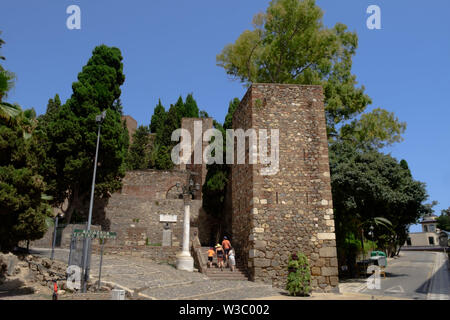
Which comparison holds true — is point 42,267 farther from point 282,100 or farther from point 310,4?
point 310,4

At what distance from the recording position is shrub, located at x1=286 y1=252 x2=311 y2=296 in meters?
9.98

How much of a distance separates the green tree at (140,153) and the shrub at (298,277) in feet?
83.3

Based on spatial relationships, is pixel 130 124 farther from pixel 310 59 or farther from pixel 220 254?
pixel 220 254

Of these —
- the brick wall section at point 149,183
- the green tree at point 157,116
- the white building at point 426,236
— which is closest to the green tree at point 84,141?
the brick wall section at point 149,183

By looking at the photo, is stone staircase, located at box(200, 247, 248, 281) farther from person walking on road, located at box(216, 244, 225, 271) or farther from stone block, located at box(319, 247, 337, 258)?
stone block, located at box(319, 247, 337, 258)

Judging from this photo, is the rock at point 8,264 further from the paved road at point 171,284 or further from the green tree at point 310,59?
the green tree at point 310,59

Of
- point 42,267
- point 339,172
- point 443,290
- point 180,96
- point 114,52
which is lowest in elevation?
point 443,290

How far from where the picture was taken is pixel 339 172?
15906mm

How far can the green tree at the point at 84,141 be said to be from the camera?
17766mm

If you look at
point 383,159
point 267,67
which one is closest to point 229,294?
point 383,159

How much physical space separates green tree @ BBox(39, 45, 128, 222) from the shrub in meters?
12.5

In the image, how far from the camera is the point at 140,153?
115ft

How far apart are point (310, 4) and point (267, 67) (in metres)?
4.13

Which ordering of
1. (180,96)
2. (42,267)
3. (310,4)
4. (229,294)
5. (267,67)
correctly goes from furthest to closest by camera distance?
(180,96) < (267,67) < (310,4) < (42,267) < (229,294)
